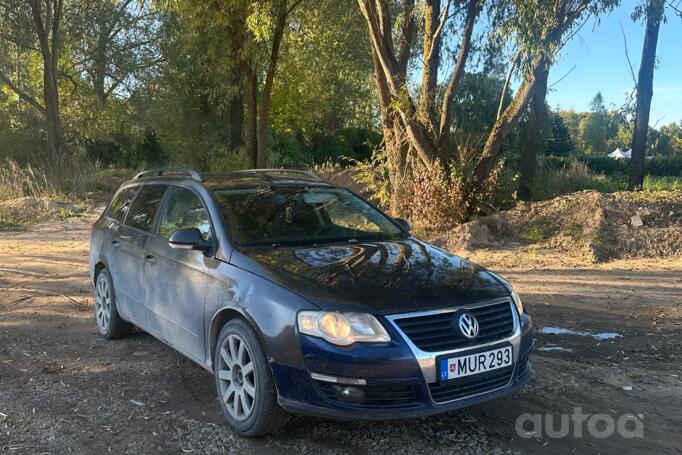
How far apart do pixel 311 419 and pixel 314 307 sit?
0.98m

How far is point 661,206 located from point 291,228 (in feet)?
29.2

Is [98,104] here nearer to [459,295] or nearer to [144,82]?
[144,82]

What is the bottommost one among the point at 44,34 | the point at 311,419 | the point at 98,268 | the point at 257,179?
the point at 311,419

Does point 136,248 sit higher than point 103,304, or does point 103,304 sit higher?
point 136,248

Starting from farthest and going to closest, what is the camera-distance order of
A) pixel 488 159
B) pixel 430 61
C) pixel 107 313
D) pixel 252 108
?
pixel 252 108 < pixel 430 61 < pixel 488 159 < pixel 107 313

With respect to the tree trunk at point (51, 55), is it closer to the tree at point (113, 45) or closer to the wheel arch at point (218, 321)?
the tree at point (113, 45)

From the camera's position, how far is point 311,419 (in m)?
4.00

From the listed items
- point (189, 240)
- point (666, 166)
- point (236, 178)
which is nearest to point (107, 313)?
point (236, 178)

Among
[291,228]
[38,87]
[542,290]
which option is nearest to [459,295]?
[291,228]

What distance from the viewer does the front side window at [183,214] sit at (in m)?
4.61

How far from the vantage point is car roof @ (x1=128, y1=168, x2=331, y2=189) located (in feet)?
16.5

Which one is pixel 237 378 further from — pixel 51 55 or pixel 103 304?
pixel 51 55

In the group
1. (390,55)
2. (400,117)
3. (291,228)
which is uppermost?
(390,55)

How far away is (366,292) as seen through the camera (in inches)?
140
